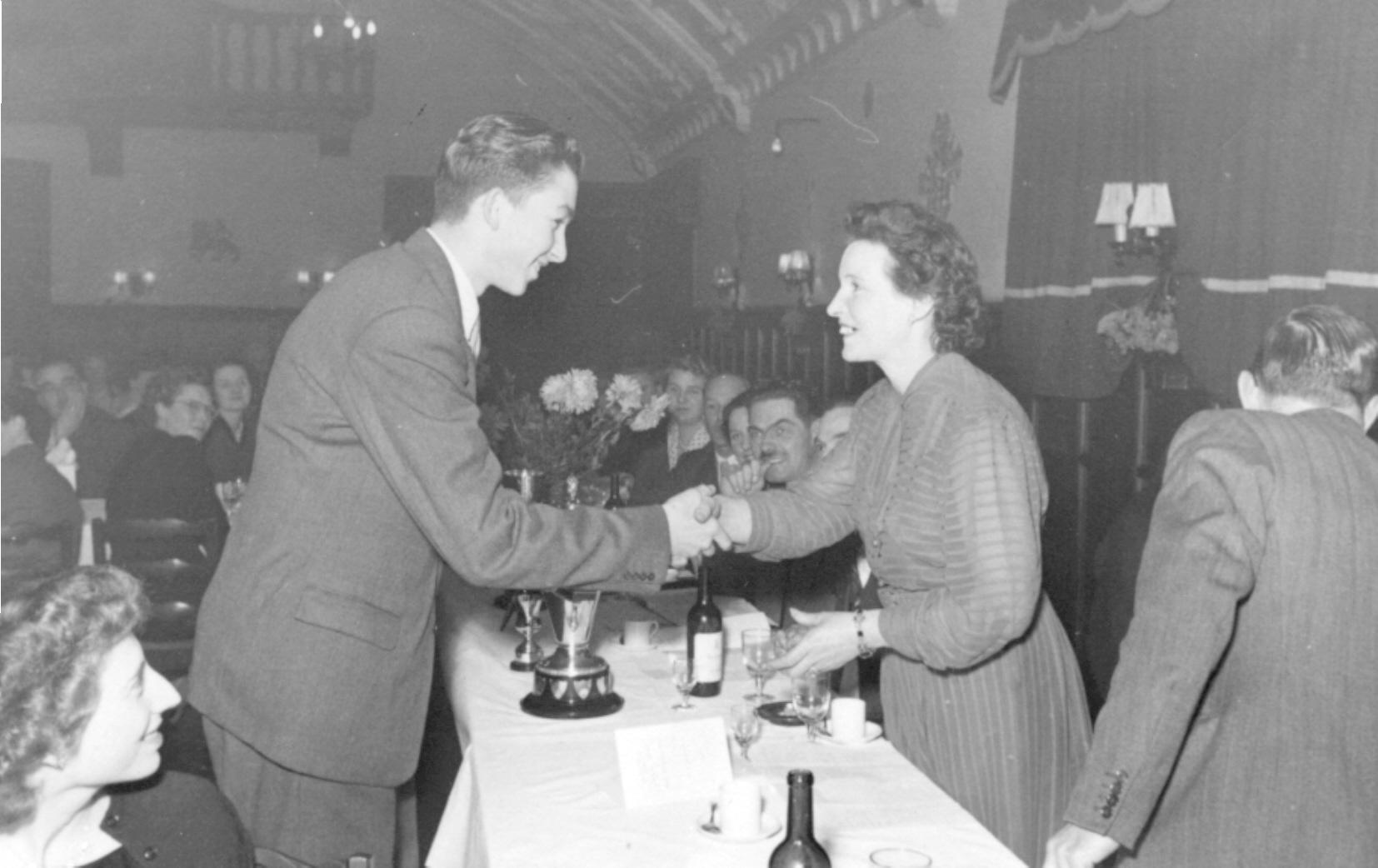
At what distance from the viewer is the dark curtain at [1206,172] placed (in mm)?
3994

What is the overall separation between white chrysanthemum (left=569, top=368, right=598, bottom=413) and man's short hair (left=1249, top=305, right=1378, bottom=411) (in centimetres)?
197

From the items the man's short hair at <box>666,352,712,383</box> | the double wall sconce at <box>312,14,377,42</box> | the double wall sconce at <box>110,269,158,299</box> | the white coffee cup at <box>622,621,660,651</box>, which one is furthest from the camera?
the double wall sconce at <box>312,14,377,42</box>

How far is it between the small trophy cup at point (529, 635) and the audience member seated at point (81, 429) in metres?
3.85

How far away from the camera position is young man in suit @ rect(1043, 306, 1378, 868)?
6.15 feet

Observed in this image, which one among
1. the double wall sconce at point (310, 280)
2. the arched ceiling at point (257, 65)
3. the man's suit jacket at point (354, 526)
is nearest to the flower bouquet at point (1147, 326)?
the man's suit jacket at point (354, 526)

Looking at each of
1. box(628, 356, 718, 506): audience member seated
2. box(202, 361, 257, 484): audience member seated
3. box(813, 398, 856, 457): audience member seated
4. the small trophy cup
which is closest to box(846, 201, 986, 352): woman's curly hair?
the small trophy cup

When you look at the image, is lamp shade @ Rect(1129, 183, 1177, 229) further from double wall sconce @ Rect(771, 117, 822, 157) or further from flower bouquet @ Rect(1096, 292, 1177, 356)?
double wall sconce @ Rect(771, 117, 822, 157)

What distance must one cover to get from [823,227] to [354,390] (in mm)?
7509

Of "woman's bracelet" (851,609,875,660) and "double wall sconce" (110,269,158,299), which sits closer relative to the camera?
"woman's bracelet" (851,609,875,660)

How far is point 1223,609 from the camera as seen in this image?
186 centimetres

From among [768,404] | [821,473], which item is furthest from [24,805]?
[768,404]

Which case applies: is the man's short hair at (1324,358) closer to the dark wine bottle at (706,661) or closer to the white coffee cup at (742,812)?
the white coffee cup at (742,812)

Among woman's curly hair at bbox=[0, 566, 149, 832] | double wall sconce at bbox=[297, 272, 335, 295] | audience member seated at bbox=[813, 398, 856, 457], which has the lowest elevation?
woman's curly hair at bbox=[0, 566, 149, 832]

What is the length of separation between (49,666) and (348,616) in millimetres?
601
